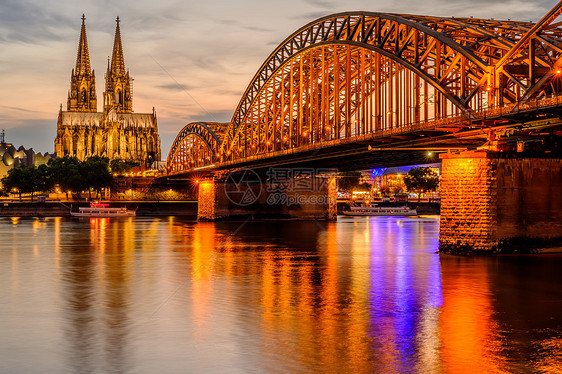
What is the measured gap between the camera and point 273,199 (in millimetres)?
113312

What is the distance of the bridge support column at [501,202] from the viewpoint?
44062 millimetres

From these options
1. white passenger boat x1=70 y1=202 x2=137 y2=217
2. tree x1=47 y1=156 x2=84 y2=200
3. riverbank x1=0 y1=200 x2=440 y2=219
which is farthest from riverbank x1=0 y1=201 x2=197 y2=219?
tree x1=47 y1=156 x2=84 y2=200

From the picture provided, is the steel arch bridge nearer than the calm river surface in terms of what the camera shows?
No

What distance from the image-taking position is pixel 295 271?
41.8m

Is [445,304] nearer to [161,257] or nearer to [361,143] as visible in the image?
[161,257]

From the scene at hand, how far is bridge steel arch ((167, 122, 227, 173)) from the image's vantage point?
12713cm

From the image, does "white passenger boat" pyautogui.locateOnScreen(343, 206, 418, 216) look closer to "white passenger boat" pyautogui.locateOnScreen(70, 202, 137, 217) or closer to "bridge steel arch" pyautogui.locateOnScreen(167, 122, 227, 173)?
"bridge steel arch" pyautogui.locateOnScreen(167, 122, 227, 173)

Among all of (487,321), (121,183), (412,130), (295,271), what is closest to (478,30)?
(412,130)

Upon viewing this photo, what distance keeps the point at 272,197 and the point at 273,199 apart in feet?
1.20
